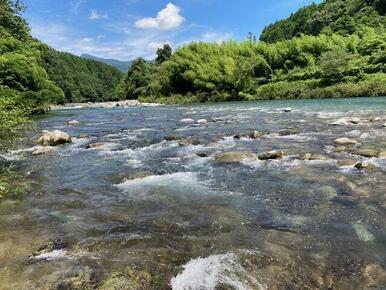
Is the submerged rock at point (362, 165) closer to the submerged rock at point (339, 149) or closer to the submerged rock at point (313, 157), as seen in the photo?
the submerged rock at point (313, 157)

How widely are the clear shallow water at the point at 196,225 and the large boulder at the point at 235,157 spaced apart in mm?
325

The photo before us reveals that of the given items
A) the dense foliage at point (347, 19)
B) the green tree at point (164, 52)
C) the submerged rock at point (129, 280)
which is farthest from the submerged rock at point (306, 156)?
the green tree at point (164, 52)

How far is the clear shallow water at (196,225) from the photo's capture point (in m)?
4.99

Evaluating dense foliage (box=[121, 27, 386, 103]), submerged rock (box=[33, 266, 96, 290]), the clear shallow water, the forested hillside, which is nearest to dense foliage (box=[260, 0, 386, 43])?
dense foliage (box=[121, 27, 386, 103])

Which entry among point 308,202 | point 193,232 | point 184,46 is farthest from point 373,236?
point 184,46

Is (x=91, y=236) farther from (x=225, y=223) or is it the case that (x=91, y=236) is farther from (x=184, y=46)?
(x=184, y=46)

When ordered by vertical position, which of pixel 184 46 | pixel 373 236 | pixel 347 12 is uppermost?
Answer: pixel 347 12

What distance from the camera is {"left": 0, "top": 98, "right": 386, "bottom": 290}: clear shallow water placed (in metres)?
4.99

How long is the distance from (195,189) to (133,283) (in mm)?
3975

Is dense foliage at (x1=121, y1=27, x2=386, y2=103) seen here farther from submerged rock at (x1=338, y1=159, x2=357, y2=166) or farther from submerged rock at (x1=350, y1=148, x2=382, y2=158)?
submerged rock at (x1=338, y1=159, x2=357, y2=166)

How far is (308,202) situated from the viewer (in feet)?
24.7

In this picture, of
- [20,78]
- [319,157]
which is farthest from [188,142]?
[20,78]

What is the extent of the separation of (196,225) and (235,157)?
16.6 ft

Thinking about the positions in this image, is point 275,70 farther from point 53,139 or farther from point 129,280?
point 129,280
